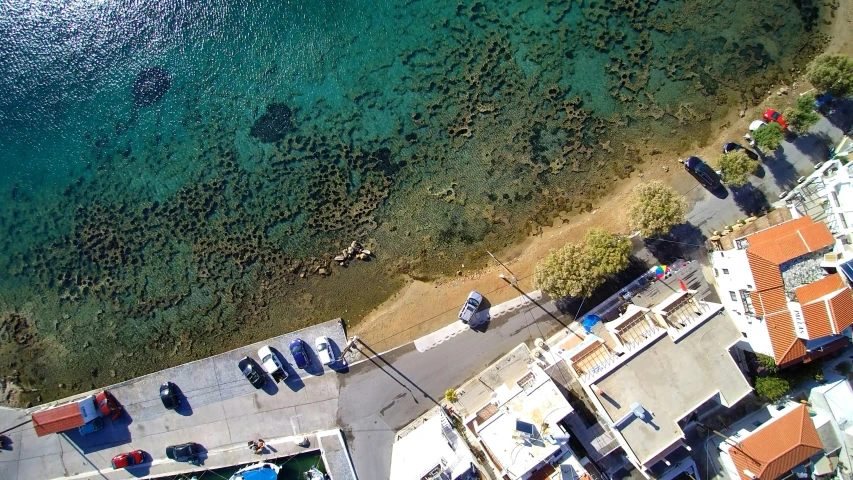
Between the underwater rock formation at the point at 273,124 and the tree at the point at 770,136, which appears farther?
the underwater rock formation at the point at 273,124

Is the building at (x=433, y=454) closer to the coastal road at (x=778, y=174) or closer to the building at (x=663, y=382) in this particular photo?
the building at (x=663, y=382)

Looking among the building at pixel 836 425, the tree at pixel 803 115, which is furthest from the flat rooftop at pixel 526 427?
the tree at pixel 803 115

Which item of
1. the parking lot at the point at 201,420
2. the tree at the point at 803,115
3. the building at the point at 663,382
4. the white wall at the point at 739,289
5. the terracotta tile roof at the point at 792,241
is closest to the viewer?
the building at the point at 663,382

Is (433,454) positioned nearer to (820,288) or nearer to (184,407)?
(184,407)

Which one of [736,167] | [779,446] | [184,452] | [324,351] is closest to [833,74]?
[736,167]

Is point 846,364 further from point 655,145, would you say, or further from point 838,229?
point 655,145

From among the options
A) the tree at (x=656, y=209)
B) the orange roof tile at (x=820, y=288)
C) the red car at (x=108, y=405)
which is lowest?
the orange roof tile at (x=820, y=288)

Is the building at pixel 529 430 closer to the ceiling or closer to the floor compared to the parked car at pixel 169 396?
closer to the floor

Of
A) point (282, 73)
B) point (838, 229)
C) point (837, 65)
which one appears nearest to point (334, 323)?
point (282, 73)
